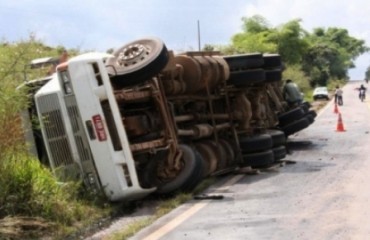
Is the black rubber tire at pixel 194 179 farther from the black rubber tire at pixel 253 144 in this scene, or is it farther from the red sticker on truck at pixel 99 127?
the black rubber tire at pixel 253 144

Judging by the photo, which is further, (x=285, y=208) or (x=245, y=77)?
(x=245, y=77)

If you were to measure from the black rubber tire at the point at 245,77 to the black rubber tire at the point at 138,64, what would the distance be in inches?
105

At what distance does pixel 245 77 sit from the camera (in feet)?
36.4

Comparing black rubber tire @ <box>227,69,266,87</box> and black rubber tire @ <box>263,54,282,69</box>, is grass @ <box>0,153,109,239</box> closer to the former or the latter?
black rubber tire @ <box>227,69,266,87</box>

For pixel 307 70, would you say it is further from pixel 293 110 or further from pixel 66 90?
pixel 66 90

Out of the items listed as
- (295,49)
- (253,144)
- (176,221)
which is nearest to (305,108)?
(253,144)

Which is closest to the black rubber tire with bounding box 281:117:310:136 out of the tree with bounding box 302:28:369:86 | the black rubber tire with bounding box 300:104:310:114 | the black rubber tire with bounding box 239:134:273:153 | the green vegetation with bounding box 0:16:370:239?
the black rubber tire with bounding box 300:104:310:114

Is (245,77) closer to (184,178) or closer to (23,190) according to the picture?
(184,178)

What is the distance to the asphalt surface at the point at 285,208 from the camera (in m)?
6.04

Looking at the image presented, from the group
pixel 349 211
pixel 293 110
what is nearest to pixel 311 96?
pixel 293 110

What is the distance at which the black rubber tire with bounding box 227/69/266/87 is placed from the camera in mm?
11039

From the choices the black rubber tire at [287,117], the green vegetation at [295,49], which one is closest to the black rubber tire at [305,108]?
the black rubber tire at [287,117]

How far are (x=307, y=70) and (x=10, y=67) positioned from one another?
3288 inches

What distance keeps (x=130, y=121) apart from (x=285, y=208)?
223 centimetres
